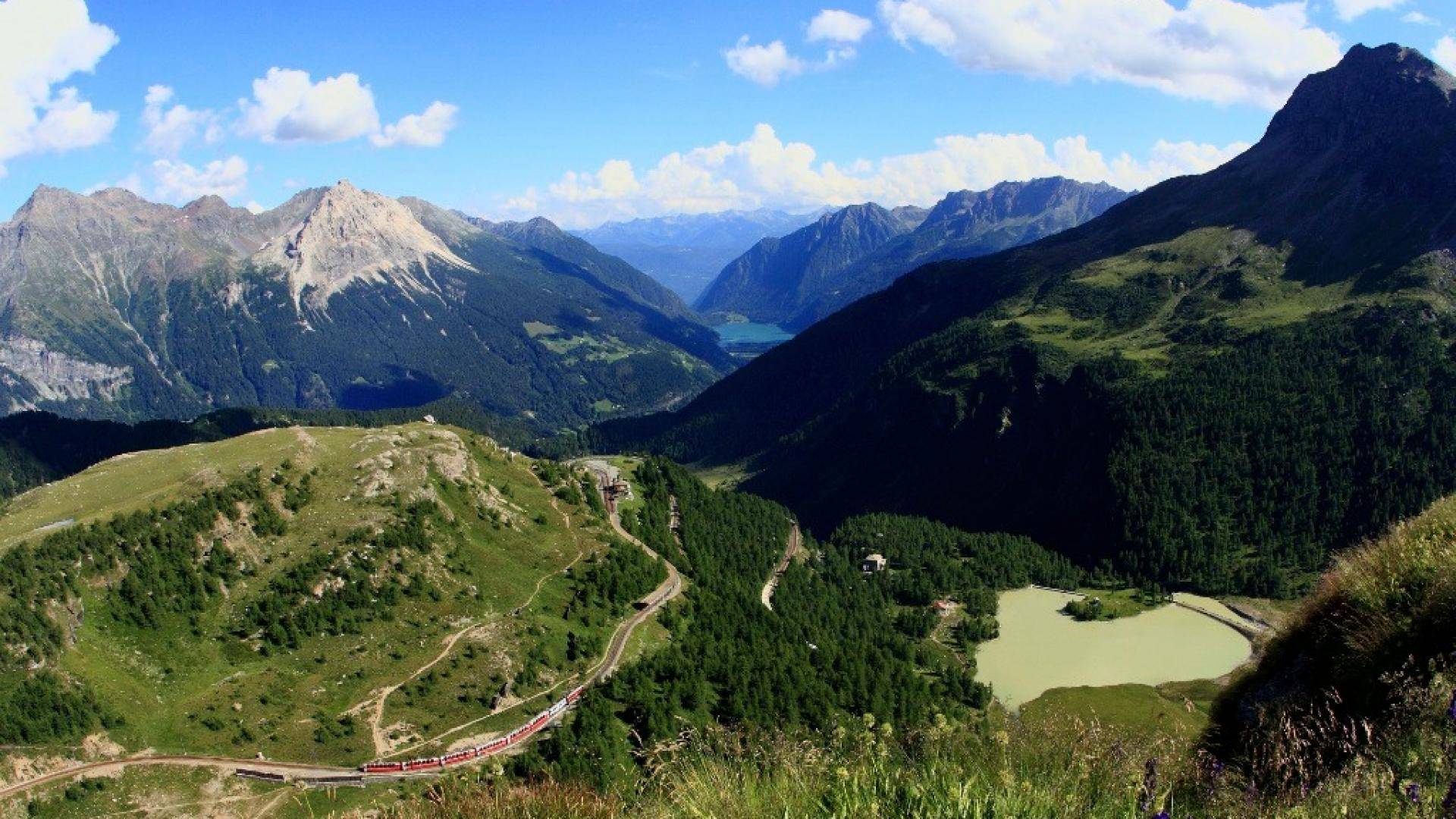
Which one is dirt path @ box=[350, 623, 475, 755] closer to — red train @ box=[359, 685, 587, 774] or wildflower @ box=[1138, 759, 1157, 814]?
red train @ box=[359, 685, 587, 774]

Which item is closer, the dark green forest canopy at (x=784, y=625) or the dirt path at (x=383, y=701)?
the dirt path at (x=383, y=701)

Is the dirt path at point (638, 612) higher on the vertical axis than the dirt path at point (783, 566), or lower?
higher

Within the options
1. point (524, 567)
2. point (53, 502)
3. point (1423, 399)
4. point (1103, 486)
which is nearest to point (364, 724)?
point (524, 567)

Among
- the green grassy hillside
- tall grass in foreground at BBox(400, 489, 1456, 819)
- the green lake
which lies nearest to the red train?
the green grassy hillside

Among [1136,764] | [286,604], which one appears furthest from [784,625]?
[1136,764]

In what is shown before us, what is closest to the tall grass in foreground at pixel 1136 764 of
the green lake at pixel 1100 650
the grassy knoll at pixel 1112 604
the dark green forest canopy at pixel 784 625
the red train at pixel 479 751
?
the dark green forest canopy at pixel 784 625

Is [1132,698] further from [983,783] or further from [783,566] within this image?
[983,783]

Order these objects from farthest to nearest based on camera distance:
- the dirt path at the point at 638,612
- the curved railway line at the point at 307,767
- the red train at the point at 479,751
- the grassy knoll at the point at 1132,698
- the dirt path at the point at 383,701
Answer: the dirt path at the point at 638,612, the grassy knoll at the point at 1132,698, the dirt path at the point at 383,701, the red train at the point at 479,751, the curved railway line at the point at 307,767

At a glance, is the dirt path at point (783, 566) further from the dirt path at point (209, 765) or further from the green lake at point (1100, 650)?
the dirt path at point (209, 765)
